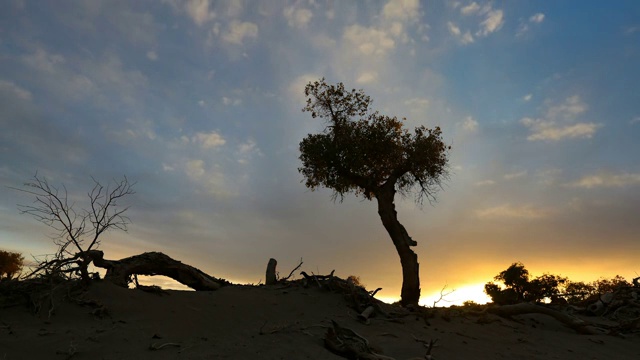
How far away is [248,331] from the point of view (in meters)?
10.3

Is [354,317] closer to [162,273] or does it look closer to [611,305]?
[162,273]

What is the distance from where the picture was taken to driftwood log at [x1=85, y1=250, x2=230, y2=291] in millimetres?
12602

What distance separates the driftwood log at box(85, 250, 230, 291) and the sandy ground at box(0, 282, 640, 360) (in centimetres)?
93

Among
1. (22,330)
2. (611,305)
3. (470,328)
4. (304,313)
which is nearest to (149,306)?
(22,330)

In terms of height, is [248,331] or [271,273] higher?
[271,273]

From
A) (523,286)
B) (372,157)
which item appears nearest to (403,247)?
(372,157)

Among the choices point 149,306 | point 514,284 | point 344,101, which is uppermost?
point 344,101

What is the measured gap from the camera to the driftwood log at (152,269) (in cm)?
1260

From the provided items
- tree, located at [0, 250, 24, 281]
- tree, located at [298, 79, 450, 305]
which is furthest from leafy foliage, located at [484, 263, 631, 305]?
tree, located at [0, 250, 24, 281]

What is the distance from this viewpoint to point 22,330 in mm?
8914

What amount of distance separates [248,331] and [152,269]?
4.97 meters

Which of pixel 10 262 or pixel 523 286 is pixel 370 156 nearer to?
pixel 523 286

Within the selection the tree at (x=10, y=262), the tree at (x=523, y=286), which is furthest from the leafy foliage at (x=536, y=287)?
the tree at (x=10, y=262)

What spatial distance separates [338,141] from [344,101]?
292cm
